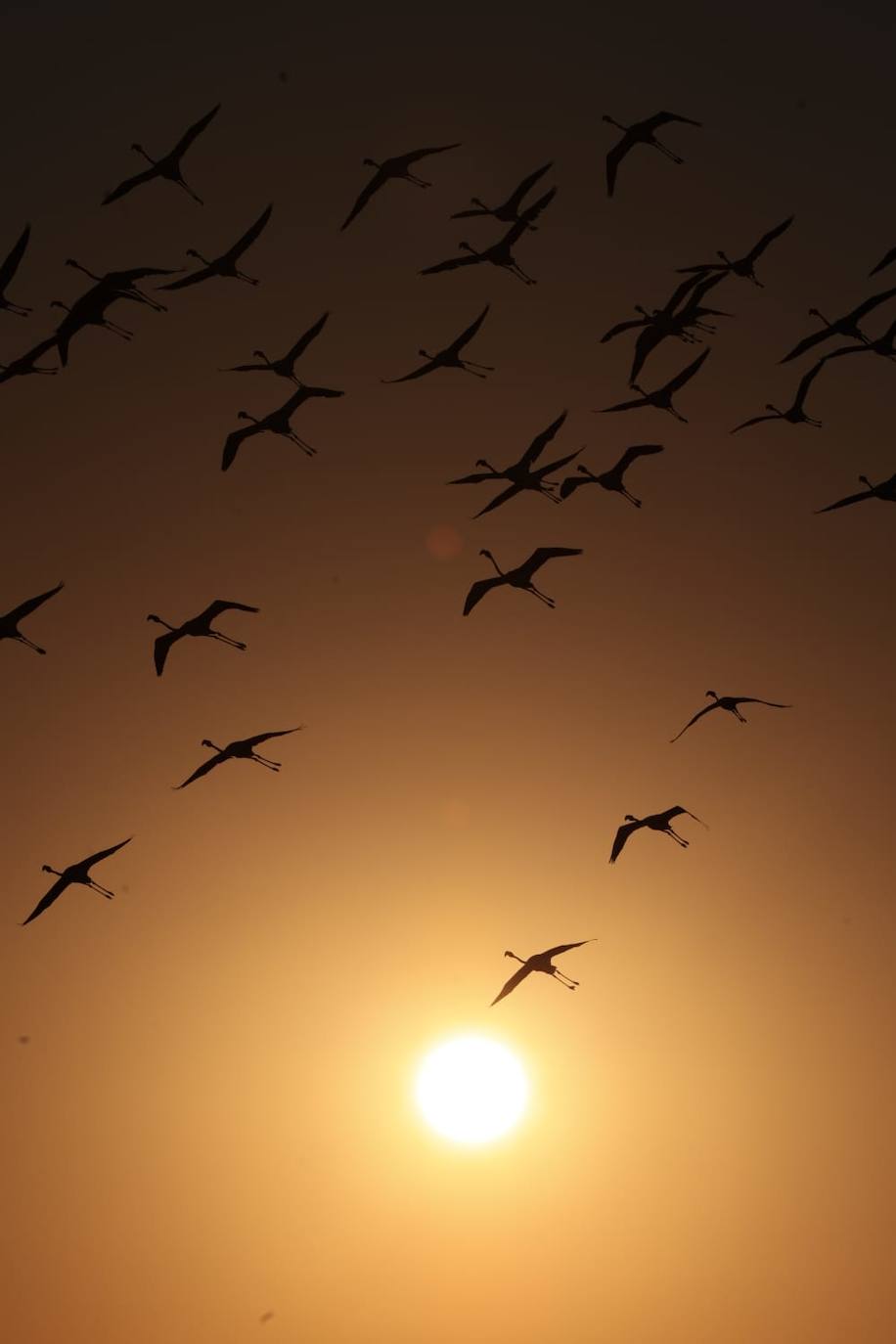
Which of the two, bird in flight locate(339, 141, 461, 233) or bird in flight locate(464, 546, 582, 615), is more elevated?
bird in flight locate(339, 141, 461, 233)

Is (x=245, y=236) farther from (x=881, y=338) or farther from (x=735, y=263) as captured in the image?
(x=881, y=338)

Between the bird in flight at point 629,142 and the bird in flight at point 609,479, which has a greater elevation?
the bird in flight at point 629,142

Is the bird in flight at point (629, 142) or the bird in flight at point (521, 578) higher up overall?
the bird in flight at point (629, 142)

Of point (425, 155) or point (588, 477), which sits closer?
point (425, 155)

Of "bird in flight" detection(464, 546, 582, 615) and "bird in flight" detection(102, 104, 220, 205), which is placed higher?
"bird in flight" detection(102, 104, 220, 205)

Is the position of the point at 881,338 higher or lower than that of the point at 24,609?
higher

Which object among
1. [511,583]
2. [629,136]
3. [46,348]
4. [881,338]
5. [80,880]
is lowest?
[80,880]

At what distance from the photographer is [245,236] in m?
36.5

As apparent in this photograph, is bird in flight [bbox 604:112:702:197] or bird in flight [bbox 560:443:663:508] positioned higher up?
bird in flight [bbox 604:112:702:197]

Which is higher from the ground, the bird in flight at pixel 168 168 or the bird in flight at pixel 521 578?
the bird in flight at pixel 168 168

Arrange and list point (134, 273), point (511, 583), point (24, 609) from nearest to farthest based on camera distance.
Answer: point (134, 273) < point (24, 609) < point (511, 583)

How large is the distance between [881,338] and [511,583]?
950 centimetres

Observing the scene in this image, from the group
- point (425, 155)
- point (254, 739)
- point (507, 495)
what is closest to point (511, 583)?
point (507, 495)

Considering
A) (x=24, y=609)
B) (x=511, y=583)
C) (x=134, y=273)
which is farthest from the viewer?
(x=511, y=583)
